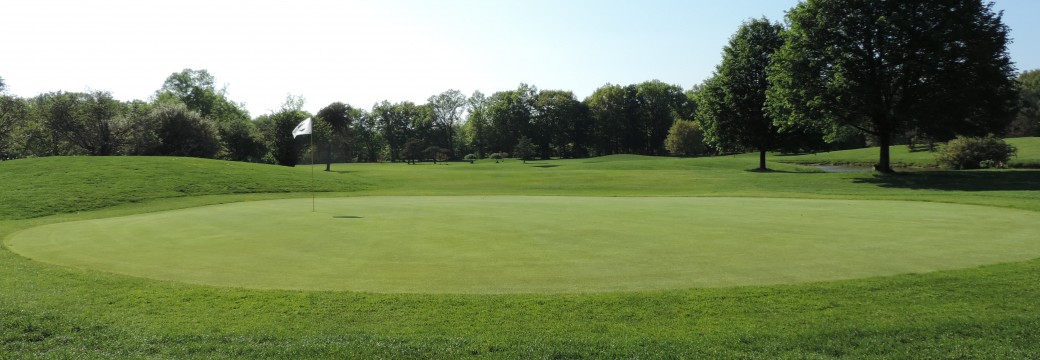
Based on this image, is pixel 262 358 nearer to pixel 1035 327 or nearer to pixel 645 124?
pixel 1035 327

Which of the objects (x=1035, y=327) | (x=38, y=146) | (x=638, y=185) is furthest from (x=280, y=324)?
(x=38, y=146)

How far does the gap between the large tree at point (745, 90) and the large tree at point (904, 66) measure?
984 cm

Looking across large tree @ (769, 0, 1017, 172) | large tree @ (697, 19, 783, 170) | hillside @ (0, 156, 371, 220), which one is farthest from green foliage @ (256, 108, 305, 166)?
large tree @ (769, 0, 1017, 172)

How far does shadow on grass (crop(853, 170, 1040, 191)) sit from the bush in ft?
46.6

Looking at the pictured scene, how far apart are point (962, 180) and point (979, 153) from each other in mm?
18180

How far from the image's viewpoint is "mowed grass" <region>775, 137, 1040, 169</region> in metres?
52.8

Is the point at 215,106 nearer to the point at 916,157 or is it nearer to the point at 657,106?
the point at 657,106

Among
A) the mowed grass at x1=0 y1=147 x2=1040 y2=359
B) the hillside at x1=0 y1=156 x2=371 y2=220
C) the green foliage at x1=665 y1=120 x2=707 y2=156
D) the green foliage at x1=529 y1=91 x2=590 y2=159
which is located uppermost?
the green foliage at x1=529 y1=91 x2=590 y2=159

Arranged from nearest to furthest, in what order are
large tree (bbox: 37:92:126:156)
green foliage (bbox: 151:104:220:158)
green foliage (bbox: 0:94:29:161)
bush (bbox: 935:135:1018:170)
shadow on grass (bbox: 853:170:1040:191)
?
shadow on grass (bbox: 853:170:1040:191) < bush (bbox: 935:135:1018:170) < large tree (bbox: 37:92:126:156) < green foliage (bbox: 151:104:220:158) < green foliage (bbox: 0:94:29:161)

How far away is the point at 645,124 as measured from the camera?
11975 cm

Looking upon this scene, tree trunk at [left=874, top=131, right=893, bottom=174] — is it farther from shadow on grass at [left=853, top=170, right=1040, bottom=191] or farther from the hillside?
the hillside

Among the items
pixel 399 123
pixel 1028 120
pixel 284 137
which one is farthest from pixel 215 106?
pixel 1028 120

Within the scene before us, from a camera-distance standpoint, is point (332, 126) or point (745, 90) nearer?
point (745, 90)

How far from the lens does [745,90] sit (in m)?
46.8
